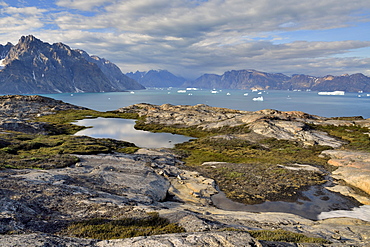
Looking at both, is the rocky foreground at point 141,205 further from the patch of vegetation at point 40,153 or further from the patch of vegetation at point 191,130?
the patch of vegetation at point 191,130

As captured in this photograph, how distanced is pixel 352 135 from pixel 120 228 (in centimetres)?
8455

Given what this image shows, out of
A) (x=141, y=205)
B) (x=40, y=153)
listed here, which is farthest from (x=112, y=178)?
(x=40, y=153)

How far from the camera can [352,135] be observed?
242ft

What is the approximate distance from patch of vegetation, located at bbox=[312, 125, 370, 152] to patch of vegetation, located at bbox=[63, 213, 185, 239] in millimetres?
62480

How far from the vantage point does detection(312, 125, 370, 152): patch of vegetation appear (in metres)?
61.1

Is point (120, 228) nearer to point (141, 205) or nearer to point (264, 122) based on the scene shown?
point (141, 205)

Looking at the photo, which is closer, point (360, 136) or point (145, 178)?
point (145, 178)

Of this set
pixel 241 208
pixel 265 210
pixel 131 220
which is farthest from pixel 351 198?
pixel 131 220

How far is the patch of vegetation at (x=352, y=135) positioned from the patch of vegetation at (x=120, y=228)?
62.5m

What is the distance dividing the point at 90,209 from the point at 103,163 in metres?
20.2

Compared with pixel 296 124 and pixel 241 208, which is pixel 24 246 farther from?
pixel 296 124

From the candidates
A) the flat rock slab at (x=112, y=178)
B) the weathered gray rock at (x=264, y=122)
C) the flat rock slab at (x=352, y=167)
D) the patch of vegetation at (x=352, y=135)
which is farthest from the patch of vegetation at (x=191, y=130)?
the flat rock slab at (x=112, y=178)

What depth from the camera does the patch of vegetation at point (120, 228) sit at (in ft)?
45.1

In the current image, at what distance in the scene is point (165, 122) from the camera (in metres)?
117
